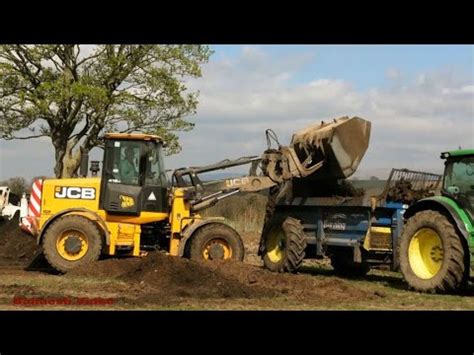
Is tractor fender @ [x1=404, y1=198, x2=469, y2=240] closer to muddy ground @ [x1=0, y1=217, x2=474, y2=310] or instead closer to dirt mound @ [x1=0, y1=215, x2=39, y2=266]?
muddy ground @ [x1=0, y1=217, x2=474, y2=310]

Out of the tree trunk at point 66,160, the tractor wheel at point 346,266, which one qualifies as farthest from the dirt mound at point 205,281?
the tree trunk at point 66,160

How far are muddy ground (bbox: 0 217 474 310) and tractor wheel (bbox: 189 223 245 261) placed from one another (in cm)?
110

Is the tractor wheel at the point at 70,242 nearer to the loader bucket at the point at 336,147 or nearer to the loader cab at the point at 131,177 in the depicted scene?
the loader cab at the point at 131,177

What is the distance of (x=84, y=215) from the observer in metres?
13.1

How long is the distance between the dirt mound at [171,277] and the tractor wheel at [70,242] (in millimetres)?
565

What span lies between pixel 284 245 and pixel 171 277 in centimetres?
355

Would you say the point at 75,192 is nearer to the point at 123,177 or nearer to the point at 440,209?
the point at 123,177

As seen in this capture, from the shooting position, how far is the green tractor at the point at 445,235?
10.4 m

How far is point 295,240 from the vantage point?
13.5 metres

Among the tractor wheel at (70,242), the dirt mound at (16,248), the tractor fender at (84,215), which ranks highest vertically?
the tractor fender at (84,215)

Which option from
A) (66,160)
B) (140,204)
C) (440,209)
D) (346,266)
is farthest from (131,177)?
(66,160)
